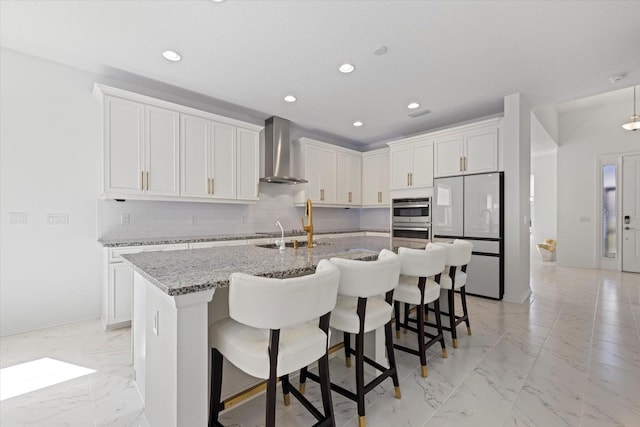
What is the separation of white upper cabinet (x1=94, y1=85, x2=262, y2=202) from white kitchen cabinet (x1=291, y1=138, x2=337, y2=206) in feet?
3.24

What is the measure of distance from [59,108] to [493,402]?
459cm

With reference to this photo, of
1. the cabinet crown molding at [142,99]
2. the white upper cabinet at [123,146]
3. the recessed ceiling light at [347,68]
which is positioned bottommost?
the white upper cabinet at [123,146]

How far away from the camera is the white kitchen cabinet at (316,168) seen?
16.1 ft

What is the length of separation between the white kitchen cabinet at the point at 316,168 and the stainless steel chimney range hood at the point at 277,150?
1.10 feet

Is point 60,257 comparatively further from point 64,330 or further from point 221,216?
point 221,216

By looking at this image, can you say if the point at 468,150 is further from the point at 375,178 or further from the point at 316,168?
the point at 316,168

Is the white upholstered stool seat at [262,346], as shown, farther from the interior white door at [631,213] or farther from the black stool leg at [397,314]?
the interior white door at [631,213]

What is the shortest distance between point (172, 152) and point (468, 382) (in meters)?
3.64

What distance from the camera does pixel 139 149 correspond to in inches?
123

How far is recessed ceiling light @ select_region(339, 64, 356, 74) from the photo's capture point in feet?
9.54

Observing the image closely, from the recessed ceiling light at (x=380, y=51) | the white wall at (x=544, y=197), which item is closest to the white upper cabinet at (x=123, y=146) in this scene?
the recessed ceiling light at (x=380, y=51)

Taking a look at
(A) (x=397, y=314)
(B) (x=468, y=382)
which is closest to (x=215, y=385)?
(B) (x=468, y=382)

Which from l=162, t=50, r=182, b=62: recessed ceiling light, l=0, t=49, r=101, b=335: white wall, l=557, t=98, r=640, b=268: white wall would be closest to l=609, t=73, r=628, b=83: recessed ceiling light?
l=557, t=98, r=640, b=268: white wall

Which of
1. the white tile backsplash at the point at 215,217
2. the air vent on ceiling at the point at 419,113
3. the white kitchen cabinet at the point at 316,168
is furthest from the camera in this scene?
the white kitchen cabinet at the point at 316,168
